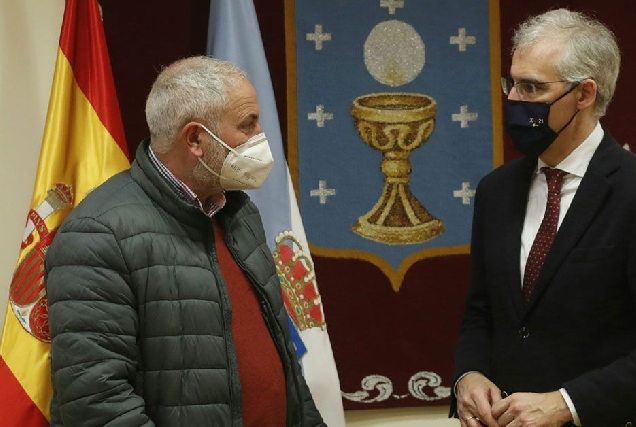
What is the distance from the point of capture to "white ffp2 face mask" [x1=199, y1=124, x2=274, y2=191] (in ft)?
6.71

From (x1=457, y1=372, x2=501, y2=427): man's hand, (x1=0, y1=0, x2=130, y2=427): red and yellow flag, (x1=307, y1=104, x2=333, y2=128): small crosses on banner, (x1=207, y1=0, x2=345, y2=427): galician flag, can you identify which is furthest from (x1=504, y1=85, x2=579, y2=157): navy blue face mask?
(x1=0, y1=0, x2=130, y2=427): red and yellow flag

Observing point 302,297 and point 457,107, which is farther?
point 457,107

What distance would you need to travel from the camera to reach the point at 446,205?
10.4 ft

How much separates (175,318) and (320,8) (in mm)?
1548

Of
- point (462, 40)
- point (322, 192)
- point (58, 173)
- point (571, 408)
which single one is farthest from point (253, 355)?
point (462, 40)

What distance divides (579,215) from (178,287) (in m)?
0.90

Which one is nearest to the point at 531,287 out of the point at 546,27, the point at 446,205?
the point at 546,27

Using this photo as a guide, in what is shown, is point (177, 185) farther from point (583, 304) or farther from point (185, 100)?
point (583, 304)

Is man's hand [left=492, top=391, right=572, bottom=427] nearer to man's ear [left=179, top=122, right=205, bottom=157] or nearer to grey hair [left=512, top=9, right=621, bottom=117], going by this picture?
grey hair [left=512, top=9, right=621, bottom=117]

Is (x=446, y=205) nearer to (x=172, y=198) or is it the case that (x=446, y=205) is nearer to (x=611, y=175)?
(x=611, y=175)

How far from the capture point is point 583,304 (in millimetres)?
1972

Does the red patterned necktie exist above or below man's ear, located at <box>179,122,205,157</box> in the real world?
below

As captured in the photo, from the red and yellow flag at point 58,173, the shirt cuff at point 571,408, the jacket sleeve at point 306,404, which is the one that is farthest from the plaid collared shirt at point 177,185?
the shirt cuff at point 571,408

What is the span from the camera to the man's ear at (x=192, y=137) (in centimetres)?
201
